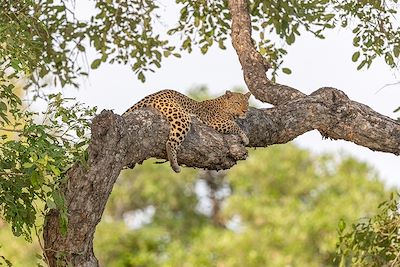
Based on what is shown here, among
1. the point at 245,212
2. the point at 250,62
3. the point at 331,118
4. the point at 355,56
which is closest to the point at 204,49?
the point at 250,62

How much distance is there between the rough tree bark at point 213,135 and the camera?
16.7ft

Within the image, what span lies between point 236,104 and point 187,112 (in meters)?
0.92

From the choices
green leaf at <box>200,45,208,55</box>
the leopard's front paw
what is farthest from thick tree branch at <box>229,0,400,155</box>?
green leaf at <box>200,45,208,55</box>

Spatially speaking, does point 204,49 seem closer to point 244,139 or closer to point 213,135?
point 244,139

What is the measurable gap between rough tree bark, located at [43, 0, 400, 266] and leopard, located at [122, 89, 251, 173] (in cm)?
6

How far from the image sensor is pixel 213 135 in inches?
241

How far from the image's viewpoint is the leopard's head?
22.2 feet

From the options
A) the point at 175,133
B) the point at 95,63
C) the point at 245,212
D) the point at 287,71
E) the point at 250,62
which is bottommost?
the point at 175,133

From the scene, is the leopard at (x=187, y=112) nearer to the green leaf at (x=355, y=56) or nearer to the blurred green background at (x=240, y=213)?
the green leaf at (x=355, y=56)

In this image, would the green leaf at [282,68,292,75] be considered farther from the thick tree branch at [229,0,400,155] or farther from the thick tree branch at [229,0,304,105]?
the thick tree branch at [229,0,400,155]

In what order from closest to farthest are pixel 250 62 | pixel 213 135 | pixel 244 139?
pixel 213 135, pixel 244 139, pixel 250 62

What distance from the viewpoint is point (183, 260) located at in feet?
57.4

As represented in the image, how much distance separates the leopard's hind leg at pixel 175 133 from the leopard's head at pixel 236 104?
0.94 meters

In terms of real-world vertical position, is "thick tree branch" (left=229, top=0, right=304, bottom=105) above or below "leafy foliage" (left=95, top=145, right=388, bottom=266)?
below
